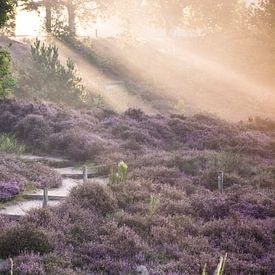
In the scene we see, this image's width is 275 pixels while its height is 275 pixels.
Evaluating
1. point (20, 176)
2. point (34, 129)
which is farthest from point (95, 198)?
point (34, 129)

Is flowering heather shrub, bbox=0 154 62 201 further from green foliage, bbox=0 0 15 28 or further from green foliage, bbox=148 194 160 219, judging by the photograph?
green foliage, bbox=0 0 15 28

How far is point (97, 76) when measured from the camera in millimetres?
46812

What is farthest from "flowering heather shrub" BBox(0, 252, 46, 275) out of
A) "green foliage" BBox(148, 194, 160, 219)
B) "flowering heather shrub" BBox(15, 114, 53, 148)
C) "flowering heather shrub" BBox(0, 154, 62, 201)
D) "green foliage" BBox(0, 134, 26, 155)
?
"flowering heather shrub" BBox(15, 114, 53, 148)

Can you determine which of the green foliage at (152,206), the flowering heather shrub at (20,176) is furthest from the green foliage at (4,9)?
the green foliage at (152,206)

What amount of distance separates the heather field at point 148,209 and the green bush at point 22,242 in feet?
0.06

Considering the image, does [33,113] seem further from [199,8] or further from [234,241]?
[199,8]

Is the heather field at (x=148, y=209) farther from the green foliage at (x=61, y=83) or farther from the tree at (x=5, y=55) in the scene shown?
the green foliage at (x=61, y=83)

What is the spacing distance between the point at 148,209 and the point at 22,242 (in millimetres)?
3418

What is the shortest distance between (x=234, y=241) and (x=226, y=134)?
1239cm

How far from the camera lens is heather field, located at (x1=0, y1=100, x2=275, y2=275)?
8.67m

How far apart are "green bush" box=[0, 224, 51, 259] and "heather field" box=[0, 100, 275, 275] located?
0.02 metres

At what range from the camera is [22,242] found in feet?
29.0

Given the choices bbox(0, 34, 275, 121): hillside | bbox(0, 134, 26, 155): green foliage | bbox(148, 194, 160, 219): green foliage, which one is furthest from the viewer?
bbox(0, 34, 275, 121): hillside

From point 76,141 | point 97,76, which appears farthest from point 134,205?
point 97,76
